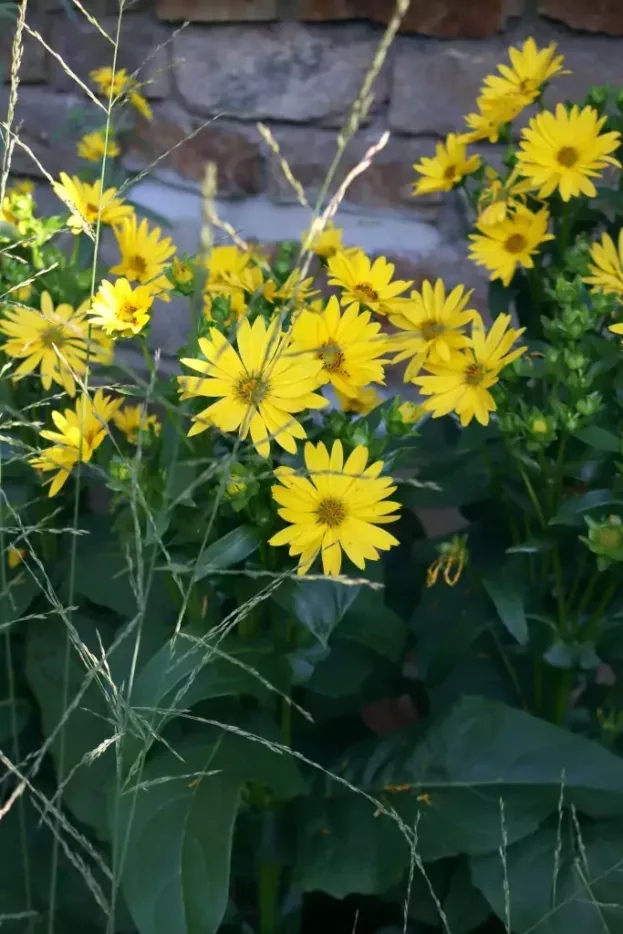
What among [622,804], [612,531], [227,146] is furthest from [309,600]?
[227,146]

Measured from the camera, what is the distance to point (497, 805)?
2.01ft

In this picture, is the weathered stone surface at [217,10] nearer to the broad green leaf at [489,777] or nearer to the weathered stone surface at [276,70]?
the weathered stone surface at [276,70]

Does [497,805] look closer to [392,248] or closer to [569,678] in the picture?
[569,678]

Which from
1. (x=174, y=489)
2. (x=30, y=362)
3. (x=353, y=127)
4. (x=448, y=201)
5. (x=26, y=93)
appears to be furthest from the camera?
(x=26, y=93)

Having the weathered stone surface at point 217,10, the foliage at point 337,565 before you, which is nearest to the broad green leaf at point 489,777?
the foliage at point 337,565

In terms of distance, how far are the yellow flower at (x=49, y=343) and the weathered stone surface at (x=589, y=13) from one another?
62cm

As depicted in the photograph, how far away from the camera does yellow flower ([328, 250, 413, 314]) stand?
1.80 feet

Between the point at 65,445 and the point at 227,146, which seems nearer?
the point at 65,445

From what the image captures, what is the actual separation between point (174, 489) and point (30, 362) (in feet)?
0.63

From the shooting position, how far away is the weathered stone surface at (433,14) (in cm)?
85

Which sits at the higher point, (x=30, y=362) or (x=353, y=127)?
(x=353, y=127)

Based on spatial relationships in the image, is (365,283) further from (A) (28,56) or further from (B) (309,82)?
(A) (28,56)

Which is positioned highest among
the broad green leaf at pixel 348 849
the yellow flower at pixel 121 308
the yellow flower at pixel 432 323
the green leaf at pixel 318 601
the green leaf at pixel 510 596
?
the yellow flower at pixel 121 308

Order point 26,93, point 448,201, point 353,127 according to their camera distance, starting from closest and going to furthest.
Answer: point 353,127
point 448,201
point 26,93
